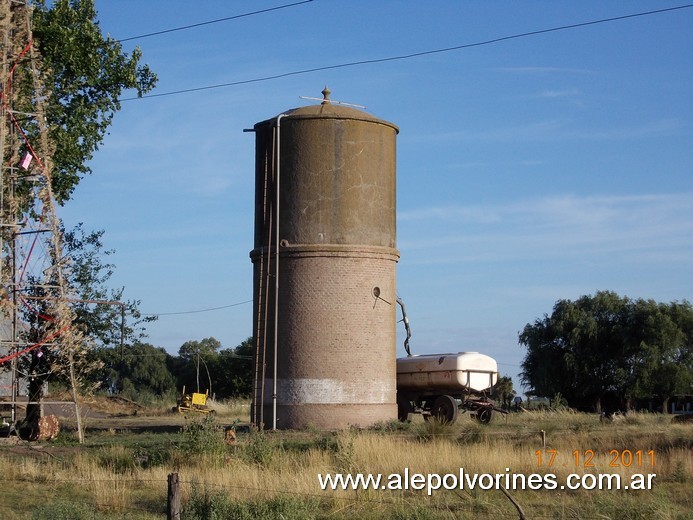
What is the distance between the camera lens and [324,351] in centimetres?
2942

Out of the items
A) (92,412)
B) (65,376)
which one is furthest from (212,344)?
(65,376)

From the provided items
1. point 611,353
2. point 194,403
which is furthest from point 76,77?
point 611,353

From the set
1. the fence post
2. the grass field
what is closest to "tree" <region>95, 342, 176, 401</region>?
the grass field

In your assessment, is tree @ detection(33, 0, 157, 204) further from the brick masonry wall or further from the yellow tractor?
the yellow tractor

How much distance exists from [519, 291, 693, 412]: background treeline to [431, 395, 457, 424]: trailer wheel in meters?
28.5

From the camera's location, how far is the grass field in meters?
14.2

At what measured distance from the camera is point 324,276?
29750mm

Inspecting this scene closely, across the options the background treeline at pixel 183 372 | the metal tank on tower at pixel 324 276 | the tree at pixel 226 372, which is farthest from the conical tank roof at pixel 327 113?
the tree at pixel 226 372

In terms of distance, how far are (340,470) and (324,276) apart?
12.5 metres

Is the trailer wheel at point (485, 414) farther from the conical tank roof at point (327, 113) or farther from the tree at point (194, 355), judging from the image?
the tree at point (194, 355)

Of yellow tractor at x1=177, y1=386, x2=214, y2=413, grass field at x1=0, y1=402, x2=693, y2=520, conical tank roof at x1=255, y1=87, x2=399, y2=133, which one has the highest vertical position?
conical tank roof at x1=255, y1=87, x2=399, y2=133

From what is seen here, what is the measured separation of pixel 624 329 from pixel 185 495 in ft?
158

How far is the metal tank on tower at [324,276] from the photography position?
29422 millimetres
